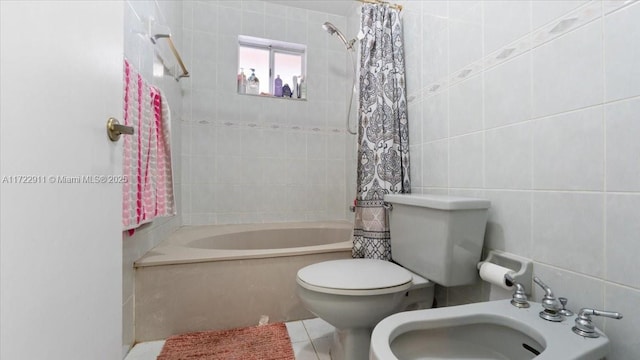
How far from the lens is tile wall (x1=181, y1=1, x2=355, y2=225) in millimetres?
2285

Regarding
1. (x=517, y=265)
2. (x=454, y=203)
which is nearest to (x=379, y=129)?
(x=454, y=203)

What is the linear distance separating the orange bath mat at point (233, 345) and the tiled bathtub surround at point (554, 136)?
2.69ft

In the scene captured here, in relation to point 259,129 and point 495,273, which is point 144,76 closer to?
point 259,129

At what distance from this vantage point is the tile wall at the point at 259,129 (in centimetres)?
→ 229

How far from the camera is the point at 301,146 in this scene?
253 centimetres

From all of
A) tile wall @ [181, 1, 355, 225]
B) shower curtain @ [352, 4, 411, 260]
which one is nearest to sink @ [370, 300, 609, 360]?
shower curtain @ [352, 4, 411, 260]

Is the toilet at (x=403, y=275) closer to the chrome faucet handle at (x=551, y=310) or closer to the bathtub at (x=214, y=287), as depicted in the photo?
the chrome faucet handle at (x=551, y=310)

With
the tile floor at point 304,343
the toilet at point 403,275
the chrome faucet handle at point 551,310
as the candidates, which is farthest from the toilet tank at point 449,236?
the tile floor at point 304,343

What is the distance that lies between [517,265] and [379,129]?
0.85 metres

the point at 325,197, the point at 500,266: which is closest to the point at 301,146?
the point at 325,197

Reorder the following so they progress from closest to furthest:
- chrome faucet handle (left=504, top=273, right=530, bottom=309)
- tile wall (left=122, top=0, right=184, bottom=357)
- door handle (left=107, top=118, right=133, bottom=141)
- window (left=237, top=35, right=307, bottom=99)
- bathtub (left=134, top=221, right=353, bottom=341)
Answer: door handle (left=107, top=118, right=133, bottom=141) < chrome faucet handle (left=504, top=273, right=530, bottom=309) < tile wall (left=122, top=0, right=184, bottom=357) < bathtub (left=134, top=221, right=353, bottom=341) < window (left=237, top=35, right=307, bottom=99)

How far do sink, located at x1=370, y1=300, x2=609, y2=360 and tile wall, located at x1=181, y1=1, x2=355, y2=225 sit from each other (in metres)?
1.81

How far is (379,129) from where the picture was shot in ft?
4.90

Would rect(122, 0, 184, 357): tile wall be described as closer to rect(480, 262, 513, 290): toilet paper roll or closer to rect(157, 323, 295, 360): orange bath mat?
rect(157, 323, 295, 360): orange bath mat
